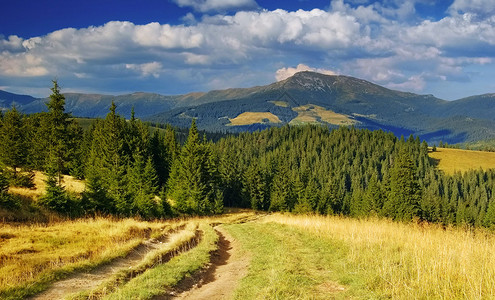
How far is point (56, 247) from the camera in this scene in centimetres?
1833

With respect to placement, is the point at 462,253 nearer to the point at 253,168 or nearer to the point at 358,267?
the point at 358,267

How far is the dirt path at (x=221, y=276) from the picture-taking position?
37.8ft

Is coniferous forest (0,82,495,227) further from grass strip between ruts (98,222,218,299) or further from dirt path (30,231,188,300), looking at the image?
dirt path (30,231,188,300)

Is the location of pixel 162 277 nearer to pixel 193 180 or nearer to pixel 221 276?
pixel 221 276

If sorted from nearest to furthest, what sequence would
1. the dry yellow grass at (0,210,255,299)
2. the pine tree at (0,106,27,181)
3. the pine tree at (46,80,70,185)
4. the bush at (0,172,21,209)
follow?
1. the dry yellow grass at (0,210,255,299)
2. the bush at (0,172,21,209)
3. the pine tree at (46,80,70,185)
4. the pine tree at (0,106,27,181)

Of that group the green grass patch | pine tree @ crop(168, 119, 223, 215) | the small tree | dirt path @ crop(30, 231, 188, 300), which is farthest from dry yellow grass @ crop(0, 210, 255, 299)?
pine tree @ crop(168, 119, 223, 215)

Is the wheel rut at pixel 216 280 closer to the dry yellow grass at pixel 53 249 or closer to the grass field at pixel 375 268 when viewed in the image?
the grass field at pixel 375 268

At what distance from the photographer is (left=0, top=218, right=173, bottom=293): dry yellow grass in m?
13.0

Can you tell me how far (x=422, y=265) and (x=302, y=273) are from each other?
410 centimetres

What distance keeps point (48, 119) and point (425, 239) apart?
145 ft

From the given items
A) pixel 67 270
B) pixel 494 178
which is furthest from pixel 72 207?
pixel 494 178

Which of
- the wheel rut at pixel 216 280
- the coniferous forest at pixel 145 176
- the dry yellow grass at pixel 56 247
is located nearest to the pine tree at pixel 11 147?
the coniferous forest at pixel 145 176

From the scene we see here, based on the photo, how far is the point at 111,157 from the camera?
57906 millimetres

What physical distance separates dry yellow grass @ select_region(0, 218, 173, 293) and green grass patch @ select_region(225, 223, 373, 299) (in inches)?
315
